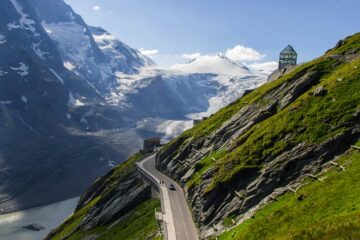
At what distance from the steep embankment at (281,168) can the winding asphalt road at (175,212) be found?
1615 mm

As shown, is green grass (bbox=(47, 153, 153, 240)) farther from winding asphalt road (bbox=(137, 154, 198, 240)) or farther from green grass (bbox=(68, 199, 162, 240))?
winding asphalt road (bbox=(137, 154, 198, 240))

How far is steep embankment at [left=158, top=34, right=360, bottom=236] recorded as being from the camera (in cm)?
5203

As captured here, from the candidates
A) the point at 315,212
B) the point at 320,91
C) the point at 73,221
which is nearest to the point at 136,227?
the point at 320,91

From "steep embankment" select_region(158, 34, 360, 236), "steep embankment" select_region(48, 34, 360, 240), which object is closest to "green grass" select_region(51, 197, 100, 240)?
"steep embankment" select_region(48, 34, 360, 240)

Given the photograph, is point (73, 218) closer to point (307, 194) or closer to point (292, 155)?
point (292, 155)

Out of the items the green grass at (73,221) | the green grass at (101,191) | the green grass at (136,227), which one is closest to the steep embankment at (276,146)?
the green grass at (136,227)

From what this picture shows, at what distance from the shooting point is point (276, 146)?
59250mm

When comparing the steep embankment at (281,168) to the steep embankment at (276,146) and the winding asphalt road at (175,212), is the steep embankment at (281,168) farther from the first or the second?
the winding asphalt road at (175,212)

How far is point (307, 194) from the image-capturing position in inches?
1708

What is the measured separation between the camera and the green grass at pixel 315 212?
32219 millimetres

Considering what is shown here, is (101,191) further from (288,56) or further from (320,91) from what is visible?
(320,91)

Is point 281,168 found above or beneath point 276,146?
beneath

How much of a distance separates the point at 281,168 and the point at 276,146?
6.59 m

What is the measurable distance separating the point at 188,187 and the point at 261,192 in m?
26.6
